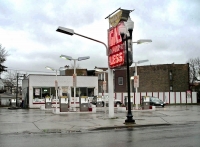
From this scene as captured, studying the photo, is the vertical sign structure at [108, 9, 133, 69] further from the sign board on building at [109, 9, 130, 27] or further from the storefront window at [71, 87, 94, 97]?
the storefront window at [71, 87, 94, 97]

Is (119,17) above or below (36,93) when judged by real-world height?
above

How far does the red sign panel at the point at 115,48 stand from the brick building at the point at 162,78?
142 ft

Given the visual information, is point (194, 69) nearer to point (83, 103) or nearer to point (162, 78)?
point (162, 78)

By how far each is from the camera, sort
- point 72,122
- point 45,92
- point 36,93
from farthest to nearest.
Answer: point 45,92
point 36,93
point 72,122

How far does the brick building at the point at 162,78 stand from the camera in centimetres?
6275

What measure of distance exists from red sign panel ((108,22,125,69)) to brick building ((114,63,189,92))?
43236mm

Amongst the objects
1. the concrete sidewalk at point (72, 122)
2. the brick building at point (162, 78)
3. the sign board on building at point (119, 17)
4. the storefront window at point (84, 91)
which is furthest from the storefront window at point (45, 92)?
the sign board on building at point (119, 17)

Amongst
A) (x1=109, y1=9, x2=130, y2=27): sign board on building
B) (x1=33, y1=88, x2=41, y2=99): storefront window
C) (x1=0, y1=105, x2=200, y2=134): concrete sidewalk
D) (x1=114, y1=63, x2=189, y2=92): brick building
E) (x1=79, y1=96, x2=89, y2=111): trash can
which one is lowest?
(x1=0, y1=105, x2=200, y2=134): concrete sidewalk

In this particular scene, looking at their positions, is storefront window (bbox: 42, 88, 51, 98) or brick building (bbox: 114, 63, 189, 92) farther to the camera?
brick building (bbox: 114, 63, 189, 92)

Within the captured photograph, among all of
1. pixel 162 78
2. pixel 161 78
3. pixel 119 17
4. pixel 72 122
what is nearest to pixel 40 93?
pixel 119 17

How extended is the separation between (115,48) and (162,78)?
146 ft

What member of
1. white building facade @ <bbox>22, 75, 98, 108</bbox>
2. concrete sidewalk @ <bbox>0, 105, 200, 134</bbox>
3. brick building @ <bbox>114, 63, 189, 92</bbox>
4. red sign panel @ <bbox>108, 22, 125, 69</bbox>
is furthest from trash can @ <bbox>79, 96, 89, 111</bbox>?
brick building @ <bbox>114, 63, 189, 92</bbox>

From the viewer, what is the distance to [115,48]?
20.7m

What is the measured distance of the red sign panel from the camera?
Result: 19.8m
